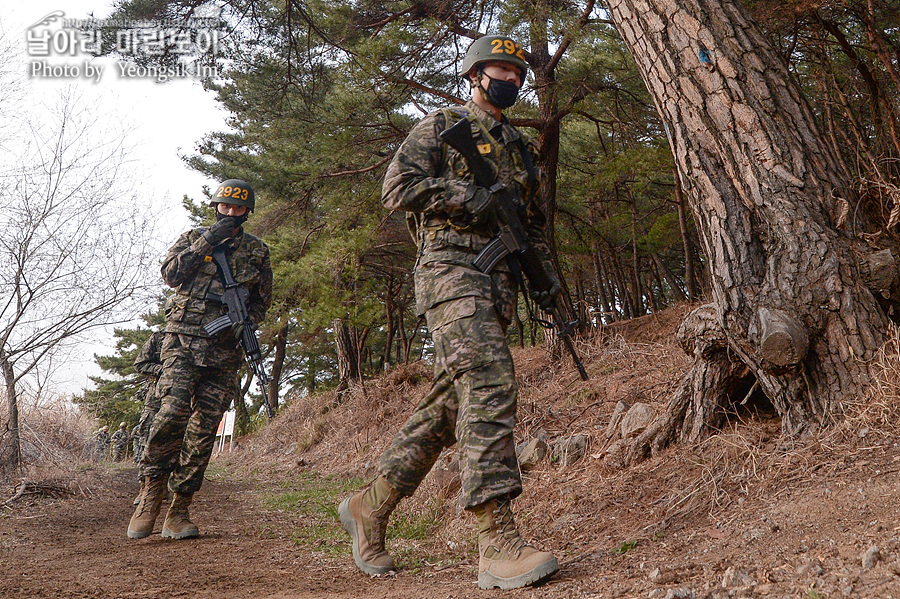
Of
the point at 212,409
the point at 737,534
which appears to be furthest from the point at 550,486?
the point at 212,409

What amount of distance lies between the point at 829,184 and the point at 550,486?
2236mm

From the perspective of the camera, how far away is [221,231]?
4715 mm

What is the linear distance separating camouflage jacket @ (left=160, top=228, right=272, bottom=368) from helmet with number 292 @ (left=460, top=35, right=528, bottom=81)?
250cm

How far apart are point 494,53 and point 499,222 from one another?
2.69ft

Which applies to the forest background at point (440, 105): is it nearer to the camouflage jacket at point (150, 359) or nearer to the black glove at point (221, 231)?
the camouflage jacket at point (150, 359)

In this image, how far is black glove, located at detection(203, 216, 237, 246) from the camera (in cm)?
468

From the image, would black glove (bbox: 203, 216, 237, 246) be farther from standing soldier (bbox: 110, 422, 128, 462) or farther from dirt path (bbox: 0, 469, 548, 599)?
standing soldier (bbox: 110, 422, 128, 462)

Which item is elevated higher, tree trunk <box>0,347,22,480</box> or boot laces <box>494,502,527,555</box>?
tree trunk <box>0,347,22,480</box>

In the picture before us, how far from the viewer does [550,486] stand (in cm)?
393

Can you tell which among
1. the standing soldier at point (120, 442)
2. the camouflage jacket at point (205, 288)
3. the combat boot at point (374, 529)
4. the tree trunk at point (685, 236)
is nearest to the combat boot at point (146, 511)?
the camouflage jacket at point (205, 288)

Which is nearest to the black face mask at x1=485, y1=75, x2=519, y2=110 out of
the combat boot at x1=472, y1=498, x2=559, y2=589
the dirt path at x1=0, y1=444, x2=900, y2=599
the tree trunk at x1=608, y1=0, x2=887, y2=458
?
the tree trunk at x1=608, y1=0, x2=887, y2=458

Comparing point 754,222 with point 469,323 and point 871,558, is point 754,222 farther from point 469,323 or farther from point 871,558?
point 871,558

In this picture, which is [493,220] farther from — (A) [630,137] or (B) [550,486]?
(A) [630,137]

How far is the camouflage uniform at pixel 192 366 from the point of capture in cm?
431
